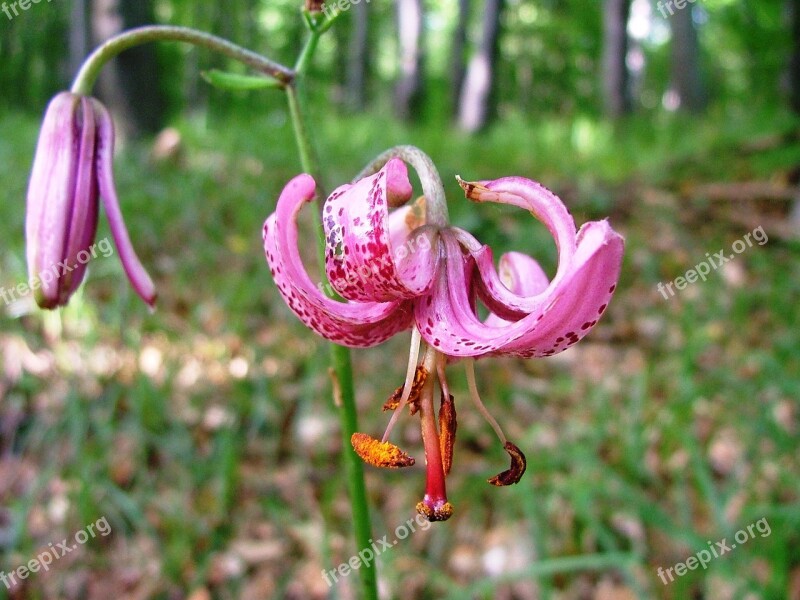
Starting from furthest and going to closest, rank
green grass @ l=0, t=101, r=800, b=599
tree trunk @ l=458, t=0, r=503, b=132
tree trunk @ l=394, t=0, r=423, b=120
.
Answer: tree trunk @ l=394, t=0, r=423, b=120, tree trunk @ l=458, t=0, r=503, b=132, green grass @ l=0, t=101, r=800, b=599

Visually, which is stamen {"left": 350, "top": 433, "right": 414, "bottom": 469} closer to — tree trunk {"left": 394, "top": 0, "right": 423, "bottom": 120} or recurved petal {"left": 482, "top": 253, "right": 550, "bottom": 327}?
recurved petal {"left": 482, "top": 253, "right": 550, "bottom": 327}

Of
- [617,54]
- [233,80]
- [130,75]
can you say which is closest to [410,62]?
[617,54]

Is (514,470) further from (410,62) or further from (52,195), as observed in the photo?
(410,62)

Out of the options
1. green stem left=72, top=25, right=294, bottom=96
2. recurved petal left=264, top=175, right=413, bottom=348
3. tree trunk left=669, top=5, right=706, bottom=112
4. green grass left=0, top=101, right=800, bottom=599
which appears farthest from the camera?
tree trunk left=669, top=5, right=706, bottom=112

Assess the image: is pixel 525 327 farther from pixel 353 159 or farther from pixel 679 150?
pixel 679 150

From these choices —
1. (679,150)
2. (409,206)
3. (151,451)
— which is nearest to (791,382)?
(409,206)

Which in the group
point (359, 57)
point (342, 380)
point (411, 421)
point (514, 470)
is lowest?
point (411, 421)

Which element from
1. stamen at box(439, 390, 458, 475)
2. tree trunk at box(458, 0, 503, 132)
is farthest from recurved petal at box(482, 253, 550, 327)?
tree trunk at box(458, 0, 503, 132)
